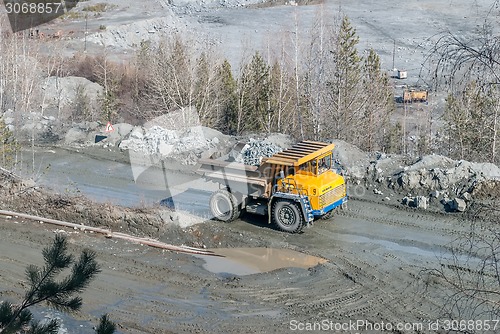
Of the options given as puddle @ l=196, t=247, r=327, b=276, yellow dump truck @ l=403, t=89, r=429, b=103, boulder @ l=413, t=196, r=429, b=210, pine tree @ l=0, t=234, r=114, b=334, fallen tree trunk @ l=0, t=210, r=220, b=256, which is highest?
pine tree @ l=0, t=234, r=114, b=334

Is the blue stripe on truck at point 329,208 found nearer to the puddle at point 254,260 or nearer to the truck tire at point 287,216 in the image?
the truck tire at point 287,216

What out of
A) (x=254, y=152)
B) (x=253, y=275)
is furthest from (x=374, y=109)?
(x=253, y=275)

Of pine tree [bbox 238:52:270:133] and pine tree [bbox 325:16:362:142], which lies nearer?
pine tree [bbox 325:16:362:142]

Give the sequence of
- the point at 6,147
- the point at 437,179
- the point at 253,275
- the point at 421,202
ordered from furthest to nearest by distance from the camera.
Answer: the point at 6,147
the point at 437,179
the point at 421,202
the point at 253,275

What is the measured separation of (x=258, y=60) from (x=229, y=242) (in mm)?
12482

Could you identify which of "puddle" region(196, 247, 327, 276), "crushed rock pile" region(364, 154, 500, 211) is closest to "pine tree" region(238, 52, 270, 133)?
"crushed rock pile" region(364, 154, 500, 211)

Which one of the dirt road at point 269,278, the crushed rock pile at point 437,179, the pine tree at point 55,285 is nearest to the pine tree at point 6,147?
the dirt road at point 269,278

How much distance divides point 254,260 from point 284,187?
1767 mm

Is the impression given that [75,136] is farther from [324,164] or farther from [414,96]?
[414,96]

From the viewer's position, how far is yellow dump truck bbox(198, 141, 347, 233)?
14812 mm

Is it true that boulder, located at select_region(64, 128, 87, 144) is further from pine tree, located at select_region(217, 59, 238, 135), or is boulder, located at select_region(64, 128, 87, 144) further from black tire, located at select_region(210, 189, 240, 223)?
black tire, located at select_region(210, 189, 240, 223)

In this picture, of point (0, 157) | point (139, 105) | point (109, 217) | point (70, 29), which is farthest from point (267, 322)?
point (70, 29)

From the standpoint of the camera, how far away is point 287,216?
49.5 ft

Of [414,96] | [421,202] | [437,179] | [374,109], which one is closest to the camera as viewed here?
[421,202]
